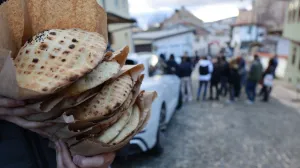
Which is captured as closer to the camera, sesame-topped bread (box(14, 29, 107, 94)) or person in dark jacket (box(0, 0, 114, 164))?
sesame-topped bread (box(14, 29, 107, 94))

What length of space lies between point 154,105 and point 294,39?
52.9 ft

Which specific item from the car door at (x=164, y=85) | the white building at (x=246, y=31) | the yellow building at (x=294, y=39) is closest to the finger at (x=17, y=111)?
the car door at (x=164, y=85)

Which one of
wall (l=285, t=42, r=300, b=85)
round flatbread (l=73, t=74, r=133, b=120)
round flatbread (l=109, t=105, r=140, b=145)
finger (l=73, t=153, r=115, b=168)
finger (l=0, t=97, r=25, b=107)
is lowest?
wall (l=285, t=42, r=300, b=85)

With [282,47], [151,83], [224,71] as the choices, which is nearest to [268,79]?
[224,71]

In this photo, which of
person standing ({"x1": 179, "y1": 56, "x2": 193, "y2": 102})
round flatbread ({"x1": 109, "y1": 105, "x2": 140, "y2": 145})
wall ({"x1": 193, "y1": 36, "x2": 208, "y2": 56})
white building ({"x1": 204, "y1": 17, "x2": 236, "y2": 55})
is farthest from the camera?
white building ({"x1": 204, "y1": 17, "x2": 236, "y2": 55})

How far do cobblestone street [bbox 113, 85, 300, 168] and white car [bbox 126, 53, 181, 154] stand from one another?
0.46 metres

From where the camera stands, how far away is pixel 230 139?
200 inches

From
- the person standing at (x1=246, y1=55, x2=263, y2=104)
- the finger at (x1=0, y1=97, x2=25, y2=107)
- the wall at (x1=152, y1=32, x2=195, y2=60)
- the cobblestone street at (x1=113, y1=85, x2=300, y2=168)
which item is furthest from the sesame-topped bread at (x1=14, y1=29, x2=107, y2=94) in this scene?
the wall at (x1=152, y1=32, x2=195, y2=60)

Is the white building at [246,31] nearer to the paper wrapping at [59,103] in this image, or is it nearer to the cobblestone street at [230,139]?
the cobblestone street at [230,139]

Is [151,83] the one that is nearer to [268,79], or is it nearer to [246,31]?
[268,79]

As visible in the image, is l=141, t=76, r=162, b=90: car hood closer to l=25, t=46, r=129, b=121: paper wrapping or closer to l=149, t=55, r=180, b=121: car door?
l=149, t=55, r=180, b=121: car door

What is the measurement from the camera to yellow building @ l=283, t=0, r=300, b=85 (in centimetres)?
1603

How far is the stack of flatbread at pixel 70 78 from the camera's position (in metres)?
0.94

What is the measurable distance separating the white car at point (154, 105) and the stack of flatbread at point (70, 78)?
2558mm
